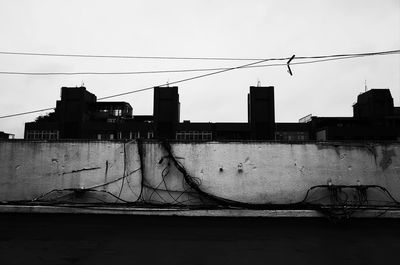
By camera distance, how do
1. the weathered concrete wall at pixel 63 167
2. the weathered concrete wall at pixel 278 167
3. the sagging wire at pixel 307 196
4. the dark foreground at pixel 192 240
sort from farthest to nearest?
the weathered concrete wall at pixel 63 167, the weathered concrete wall at pixel 278 167, the sagging wire at pixel 307 196, the dark foreground at pixel 192 240

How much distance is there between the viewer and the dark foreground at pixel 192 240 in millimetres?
4758

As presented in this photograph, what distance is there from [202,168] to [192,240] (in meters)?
2.14

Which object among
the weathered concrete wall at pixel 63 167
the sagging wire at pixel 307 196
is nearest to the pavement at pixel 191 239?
the sagging wire at pixel 307 196

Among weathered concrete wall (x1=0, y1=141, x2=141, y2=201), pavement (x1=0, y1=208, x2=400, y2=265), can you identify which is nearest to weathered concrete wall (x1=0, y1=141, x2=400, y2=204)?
weathered concrete wall (x1=0, y1=141, x2=141, y2=201)

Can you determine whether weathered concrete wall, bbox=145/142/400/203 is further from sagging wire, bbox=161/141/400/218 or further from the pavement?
the pavement

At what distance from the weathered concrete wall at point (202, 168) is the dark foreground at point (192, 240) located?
2.67 ft

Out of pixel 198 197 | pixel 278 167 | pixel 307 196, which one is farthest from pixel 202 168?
pixel 307 196

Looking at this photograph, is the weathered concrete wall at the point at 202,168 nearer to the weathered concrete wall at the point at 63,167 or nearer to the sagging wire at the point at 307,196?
the weathered concrete wall at the point at 63,167

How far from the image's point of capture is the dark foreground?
4758 mm

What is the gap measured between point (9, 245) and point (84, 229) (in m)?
1.29

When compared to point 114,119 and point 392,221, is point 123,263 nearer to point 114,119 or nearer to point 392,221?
point 392,221

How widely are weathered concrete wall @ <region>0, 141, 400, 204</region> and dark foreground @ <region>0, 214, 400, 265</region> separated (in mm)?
813

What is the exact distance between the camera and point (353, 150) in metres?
7.37

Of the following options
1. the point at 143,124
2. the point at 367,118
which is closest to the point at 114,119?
the point at 143,124
